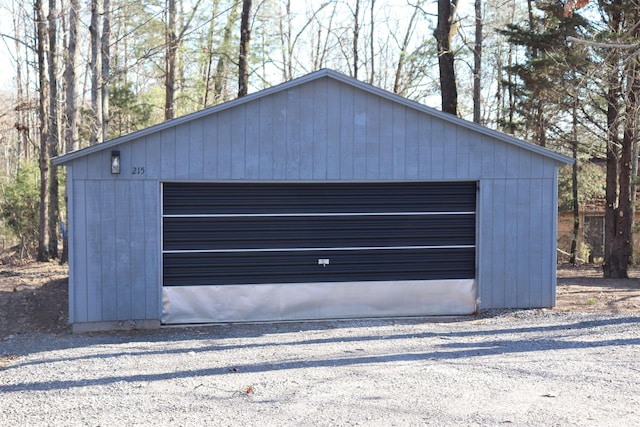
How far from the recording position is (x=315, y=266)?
35.0 ft

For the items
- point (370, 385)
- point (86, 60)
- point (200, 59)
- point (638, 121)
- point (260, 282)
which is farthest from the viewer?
point (200, 59)

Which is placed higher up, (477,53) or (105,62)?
(477,53)

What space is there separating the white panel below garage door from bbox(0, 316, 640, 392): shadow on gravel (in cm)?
35

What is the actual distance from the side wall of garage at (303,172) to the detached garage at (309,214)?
21 mm

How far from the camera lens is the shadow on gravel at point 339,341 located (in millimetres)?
7062

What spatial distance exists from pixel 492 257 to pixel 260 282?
3.85m

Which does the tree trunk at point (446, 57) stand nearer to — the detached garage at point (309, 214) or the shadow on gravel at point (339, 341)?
the detached garage at point (309, 214)

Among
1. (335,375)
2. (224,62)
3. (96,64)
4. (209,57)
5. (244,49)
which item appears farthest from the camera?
(224,62)

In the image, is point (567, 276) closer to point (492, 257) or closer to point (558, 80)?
point (558, 80)

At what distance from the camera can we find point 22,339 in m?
9.43

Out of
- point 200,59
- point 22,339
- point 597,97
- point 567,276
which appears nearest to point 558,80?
point 597,97

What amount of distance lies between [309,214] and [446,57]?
8.05 meters

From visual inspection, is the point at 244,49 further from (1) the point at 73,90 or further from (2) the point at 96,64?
(1) the point at 73,90

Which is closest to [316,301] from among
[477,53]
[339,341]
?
[339,341]
